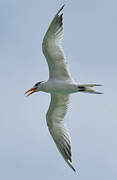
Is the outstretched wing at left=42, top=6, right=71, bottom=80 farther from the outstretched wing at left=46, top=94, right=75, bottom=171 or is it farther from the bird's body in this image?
the outstretched wing at left=46, top=94, right=75, bottom=171

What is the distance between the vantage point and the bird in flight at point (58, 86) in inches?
605

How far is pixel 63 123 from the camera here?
17.0 meters

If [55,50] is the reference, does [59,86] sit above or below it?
below

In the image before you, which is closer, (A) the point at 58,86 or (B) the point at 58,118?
(A) the point at 58,86

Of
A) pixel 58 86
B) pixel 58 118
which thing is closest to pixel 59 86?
pixel 58 86

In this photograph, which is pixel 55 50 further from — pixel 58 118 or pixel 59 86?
pixel 58 118

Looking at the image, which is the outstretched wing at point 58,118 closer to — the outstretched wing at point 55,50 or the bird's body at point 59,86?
the bird's body at point 59,86

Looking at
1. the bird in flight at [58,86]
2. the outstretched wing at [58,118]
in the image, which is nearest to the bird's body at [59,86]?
the bird in flight at [58,86]

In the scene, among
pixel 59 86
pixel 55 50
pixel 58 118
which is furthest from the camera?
pixel 58 118

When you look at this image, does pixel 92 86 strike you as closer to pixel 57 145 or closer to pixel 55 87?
pixel 55 87

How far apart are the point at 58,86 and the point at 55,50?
1050mm

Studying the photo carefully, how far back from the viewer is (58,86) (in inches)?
619

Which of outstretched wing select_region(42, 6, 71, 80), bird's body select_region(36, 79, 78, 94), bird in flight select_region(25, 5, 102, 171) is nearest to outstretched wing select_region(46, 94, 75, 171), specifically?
bird in flight select_region(25, 5, 102, 171)

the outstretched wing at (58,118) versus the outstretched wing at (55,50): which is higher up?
the outstretched wing at (55,50)
